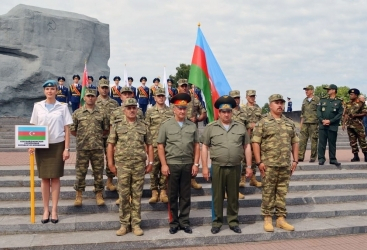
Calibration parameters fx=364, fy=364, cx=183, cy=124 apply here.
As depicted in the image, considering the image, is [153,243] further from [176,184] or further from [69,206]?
[69,206]

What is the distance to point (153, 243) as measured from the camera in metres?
4.52

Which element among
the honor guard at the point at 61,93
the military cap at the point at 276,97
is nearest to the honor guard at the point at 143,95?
the honor guard at the point at 61,93

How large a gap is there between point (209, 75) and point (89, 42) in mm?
12363

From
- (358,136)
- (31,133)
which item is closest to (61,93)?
(31,133)

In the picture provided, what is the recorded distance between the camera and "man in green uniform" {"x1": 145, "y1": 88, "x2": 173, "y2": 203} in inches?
219

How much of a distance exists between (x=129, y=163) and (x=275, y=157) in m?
1.93

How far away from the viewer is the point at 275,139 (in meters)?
4.91

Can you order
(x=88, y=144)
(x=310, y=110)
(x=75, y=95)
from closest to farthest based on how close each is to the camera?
1. (x=88, y=144)
2. (x=310, y=110)
3. (x=75, y=95)

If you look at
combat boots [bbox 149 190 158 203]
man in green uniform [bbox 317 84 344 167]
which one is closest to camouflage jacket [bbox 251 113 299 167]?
combat boots [bbox 149 190 158 203]

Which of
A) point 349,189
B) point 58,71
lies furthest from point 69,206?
point 58,71

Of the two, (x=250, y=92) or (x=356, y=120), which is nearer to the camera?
(x=250, y=92)

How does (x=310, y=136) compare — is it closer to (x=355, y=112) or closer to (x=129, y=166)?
(x=355, y=112)

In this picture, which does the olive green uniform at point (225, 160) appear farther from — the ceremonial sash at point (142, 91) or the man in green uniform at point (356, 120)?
the ceremonial sash at point (142, 91)

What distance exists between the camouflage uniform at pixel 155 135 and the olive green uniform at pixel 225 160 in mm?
979
